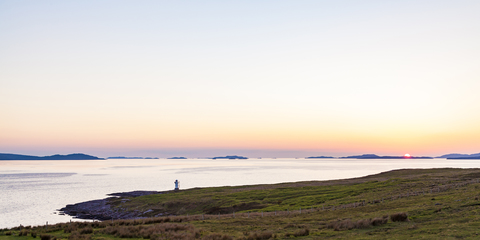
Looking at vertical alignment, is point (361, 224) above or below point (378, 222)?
below

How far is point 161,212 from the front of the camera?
8125cm

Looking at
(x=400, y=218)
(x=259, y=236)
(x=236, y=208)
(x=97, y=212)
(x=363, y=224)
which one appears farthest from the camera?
(x=97, y=212)

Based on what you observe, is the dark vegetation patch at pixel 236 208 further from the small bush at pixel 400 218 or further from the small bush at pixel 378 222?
the small bush at pixel 378 222

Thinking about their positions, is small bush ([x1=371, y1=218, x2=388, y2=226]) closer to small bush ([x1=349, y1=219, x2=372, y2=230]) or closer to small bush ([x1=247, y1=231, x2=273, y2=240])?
small bush ([x1=349, y1=219, x2=372, y2=230])

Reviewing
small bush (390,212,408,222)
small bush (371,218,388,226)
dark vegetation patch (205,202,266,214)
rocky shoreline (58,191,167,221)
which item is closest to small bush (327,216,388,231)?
small bush (371,218,388,226)

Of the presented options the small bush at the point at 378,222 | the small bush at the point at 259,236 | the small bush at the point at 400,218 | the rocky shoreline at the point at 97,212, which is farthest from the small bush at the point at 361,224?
the rocky shoreline at the point at 97,212

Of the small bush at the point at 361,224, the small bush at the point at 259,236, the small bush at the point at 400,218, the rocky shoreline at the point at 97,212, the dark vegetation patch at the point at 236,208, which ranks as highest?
the small bush at the point at 400,218

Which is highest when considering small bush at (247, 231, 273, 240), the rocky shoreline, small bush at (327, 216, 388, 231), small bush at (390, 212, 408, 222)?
small bush at (390, 212, 408, 222)

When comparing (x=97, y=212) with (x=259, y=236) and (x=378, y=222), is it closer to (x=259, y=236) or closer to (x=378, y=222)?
(x=259, y=236)

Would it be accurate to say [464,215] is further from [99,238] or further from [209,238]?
[99,238]

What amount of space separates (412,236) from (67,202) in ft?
367

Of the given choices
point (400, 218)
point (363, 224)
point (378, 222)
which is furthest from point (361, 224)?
point (400, 218)

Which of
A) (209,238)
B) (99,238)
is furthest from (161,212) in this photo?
(209,238)

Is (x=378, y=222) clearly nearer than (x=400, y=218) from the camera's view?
Yes
